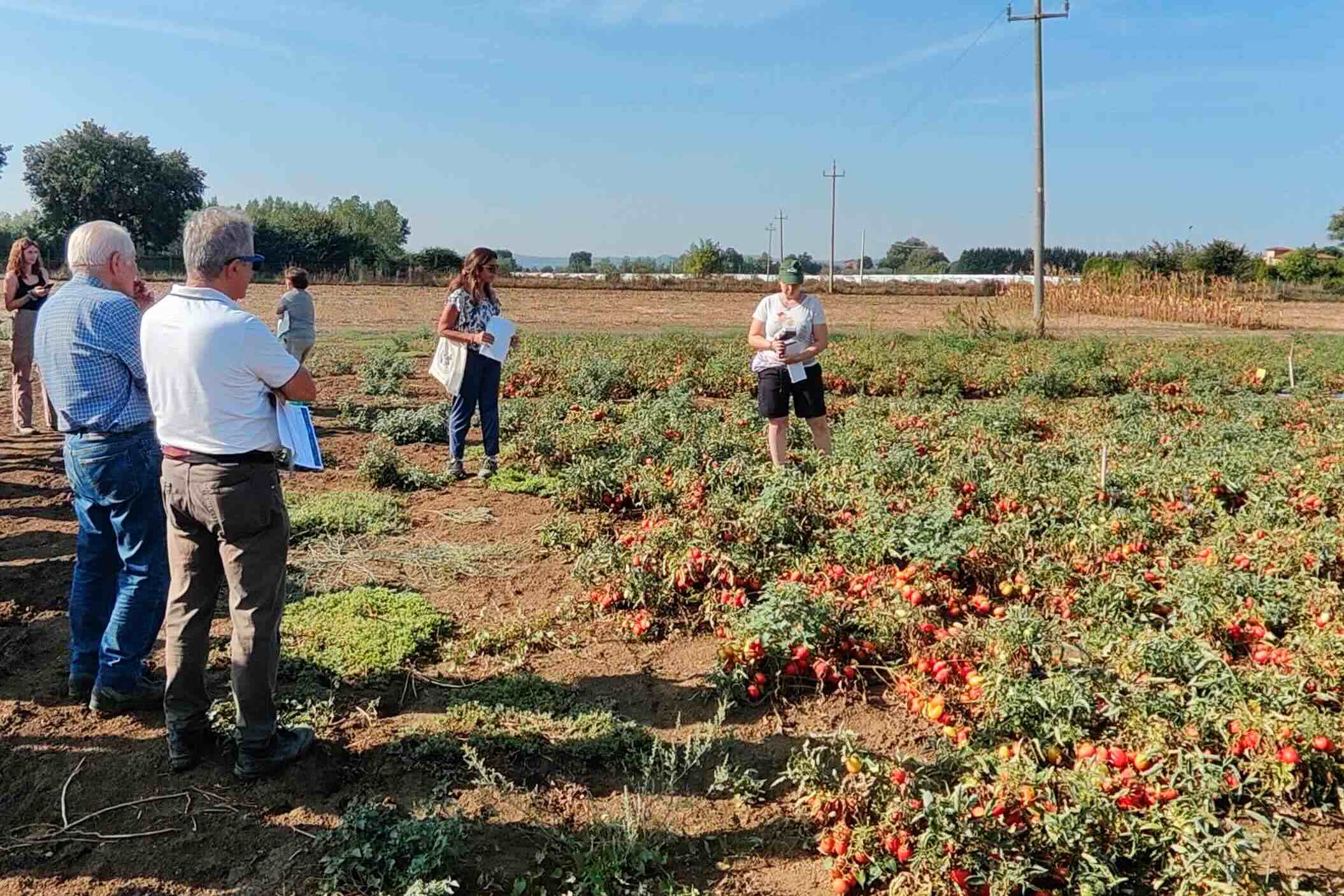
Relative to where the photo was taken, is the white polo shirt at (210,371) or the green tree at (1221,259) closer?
the white polo shirt at (210,371)

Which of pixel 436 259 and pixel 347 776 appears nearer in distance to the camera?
pixel 347 776

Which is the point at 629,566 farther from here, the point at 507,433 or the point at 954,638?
the point at 507,433

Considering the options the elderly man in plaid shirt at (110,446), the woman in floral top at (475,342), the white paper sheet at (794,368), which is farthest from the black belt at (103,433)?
the white paper sheet at (794,368)

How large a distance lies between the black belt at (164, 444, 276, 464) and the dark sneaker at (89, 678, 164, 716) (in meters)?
1.17

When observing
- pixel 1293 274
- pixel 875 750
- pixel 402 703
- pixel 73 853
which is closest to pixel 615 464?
pixel 402 703

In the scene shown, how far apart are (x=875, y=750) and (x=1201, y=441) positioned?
559cm

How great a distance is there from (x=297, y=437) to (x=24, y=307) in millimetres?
6651

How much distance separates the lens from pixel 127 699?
3857 millimetres

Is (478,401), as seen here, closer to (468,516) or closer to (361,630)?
(468,516)

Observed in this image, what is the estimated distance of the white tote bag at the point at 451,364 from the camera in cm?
734

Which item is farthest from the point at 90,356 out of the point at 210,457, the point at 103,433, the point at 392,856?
the point at 392,856

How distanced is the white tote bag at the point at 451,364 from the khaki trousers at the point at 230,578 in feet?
13.0

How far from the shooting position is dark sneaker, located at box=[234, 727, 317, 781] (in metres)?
3.40

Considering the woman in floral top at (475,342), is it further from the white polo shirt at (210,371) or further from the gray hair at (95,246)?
the white polo shirt at (210,371)
